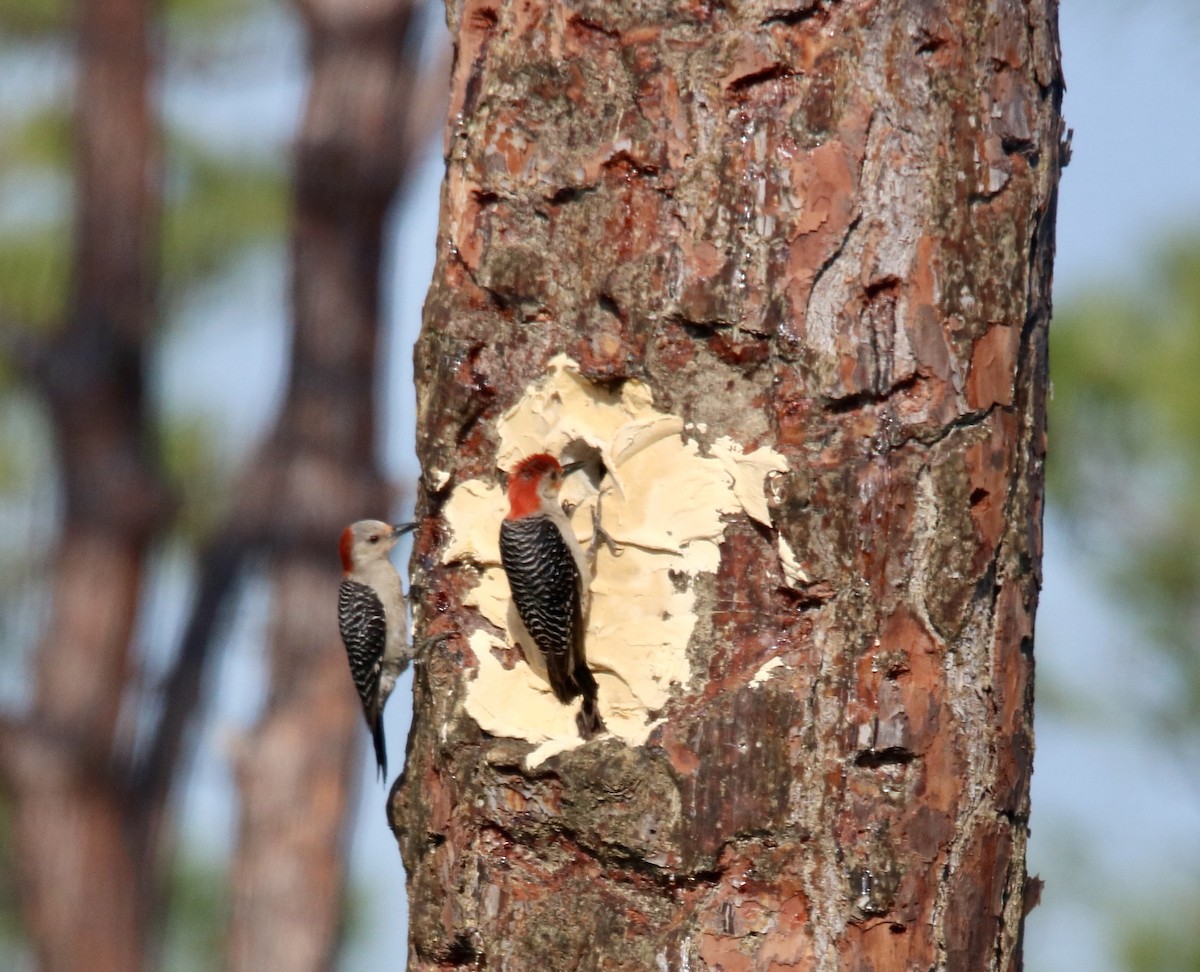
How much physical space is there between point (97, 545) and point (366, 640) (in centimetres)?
426

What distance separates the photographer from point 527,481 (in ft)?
8.66

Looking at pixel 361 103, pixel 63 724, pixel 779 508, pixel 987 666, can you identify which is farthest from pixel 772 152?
pixel 63 724

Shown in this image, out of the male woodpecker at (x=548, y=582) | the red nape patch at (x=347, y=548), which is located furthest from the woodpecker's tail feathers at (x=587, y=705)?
the red nape patch at (x=347, y=548)

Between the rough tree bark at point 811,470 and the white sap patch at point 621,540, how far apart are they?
4cm

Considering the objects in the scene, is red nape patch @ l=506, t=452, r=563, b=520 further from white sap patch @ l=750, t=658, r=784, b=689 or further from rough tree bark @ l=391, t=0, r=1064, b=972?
white sap patch @ l=750, t=658, r=784, b=689

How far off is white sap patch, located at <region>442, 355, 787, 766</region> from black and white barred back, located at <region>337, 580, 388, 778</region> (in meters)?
1.38

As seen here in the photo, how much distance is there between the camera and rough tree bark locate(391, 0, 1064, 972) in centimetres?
225

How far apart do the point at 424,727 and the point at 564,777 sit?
351mm

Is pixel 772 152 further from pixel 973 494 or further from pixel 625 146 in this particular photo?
pixel 973 494

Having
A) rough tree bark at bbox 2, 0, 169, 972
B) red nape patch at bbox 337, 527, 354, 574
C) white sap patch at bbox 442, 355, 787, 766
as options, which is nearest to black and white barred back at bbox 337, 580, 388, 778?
red nape patch at bbox 337, 527, 354, 574

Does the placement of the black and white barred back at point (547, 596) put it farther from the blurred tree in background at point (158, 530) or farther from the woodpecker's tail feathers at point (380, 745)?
the blurred tree in background at point (158, 530)

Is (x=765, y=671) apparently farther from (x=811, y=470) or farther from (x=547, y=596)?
(x=547, y=596)

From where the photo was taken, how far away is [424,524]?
2732 millimetres

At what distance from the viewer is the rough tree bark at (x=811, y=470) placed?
2250 mm
